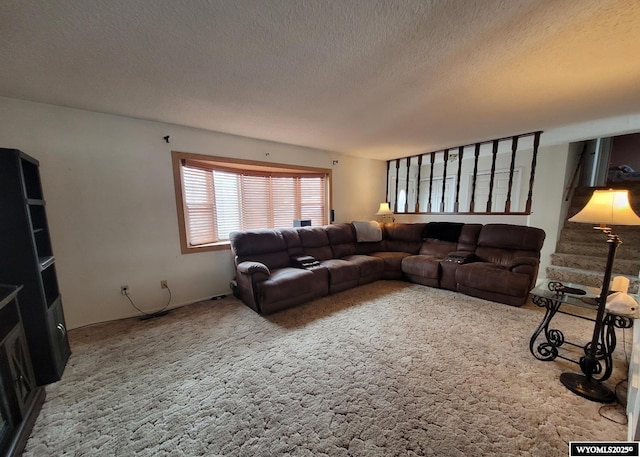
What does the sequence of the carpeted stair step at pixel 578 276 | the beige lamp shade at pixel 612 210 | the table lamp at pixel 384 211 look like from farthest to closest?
the table lamp at pixel 384 211
the carpeted stair step at pixel 578 276
the beige lamp shade at pixel 612 210

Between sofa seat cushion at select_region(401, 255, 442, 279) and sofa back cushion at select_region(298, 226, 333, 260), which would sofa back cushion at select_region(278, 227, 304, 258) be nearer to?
sofa back cushion at select_region(298, 226, 333, 260)

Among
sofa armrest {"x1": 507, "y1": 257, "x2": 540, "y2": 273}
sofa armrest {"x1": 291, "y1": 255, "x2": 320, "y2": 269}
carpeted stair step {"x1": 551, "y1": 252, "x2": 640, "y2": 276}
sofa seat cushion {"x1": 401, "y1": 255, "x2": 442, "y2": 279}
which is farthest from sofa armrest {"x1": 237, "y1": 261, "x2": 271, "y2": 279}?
carpeted stair step {"x1": 551, "y1": 252, "x2": 640, "y2": 276}

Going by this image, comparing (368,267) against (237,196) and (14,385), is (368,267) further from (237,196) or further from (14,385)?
(14,385)

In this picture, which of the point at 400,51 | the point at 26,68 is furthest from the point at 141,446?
the point at 400,51

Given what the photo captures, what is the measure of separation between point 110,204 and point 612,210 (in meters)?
4.42

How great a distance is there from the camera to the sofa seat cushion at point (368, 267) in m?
3.65

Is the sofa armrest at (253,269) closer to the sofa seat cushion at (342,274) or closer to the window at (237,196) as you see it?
the window at (237,196)

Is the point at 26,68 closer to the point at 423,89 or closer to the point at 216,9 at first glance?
the point at 216,9

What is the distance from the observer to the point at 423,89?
2.04 m

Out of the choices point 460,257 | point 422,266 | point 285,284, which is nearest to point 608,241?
point 460,257

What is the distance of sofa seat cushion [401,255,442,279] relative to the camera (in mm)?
3562

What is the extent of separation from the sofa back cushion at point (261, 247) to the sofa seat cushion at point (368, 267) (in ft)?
3.62

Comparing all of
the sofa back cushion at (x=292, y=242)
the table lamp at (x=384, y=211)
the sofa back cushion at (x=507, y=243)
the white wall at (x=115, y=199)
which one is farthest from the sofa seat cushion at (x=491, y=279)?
the sofa back cushion at (x=292, y=242)

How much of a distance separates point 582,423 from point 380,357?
1.20m
